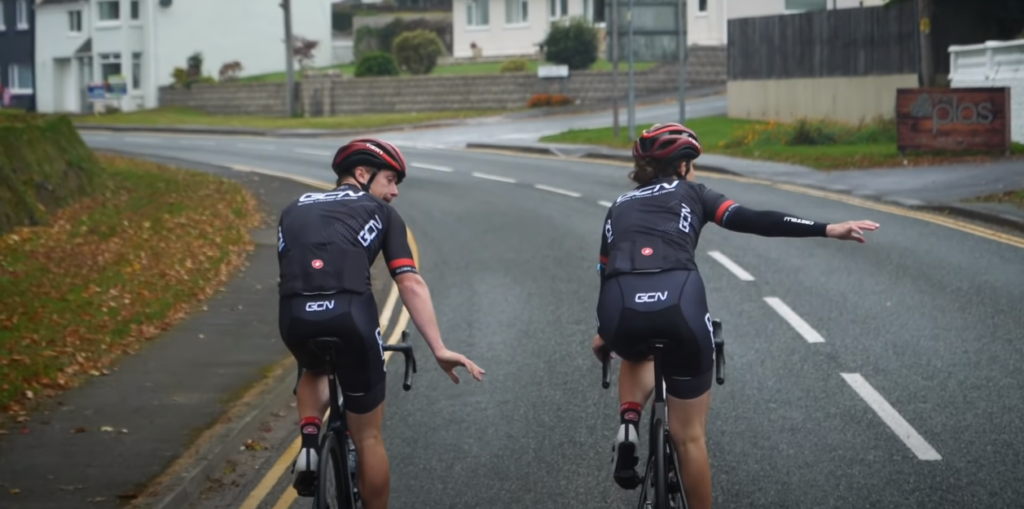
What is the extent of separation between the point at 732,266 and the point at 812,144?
1606cm

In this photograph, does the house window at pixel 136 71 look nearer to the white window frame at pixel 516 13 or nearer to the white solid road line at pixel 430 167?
the white window frame at pixel 516 13

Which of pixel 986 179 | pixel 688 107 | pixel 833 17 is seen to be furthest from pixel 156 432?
pixel 688 107

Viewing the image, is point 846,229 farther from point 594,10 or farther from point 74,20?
point 74,20

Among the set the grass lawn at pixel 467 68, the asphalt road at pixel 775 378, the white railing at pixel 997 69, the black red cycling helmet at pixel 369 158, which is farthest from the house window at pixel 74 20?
the black red cycling helmet at pixel 369 158

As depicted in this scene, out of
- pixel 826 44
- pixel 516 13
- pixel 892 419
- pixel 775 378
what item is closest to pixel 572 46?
pixel 516 13

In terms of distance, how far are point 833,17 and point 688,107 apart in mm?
11103

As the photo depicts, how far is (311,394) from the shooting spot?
5.90 m

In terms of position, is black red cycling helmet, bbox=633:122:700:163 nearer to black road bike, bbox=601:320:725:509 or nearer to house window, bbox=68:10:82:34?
black road bike, bbox=601:320:725:509

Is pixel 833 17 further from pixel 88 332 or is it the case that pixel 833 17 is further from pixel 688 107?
pixel 88 332

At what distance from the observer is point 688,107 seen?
4784 centimetres

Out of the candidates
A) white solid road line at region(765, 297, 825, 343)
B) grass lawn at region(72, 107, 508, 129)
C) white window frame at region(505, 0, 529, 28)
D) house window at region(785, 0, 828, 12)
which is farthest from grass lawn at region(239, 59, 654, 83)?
white solid road line at region(765, 297, 825, 343)

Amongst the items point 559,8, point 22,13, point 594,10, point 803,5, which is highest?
point 22,13

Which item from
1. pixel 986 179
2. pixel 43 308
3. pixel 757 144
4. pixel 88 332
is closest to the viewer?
pixel 88 332

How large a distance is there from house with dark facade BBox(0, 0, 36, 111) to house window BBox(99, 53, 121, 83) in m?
7.15
